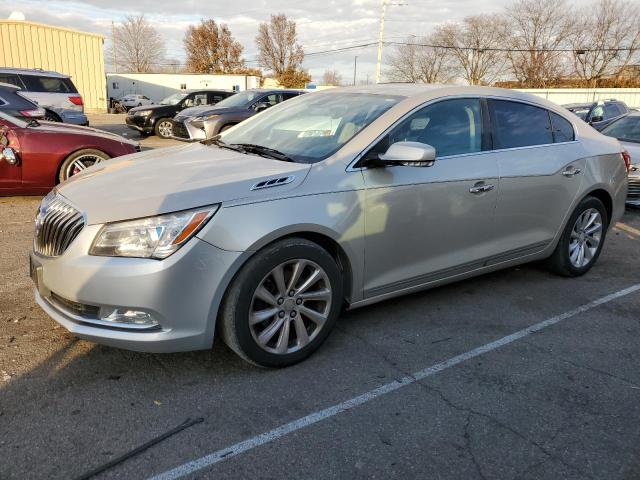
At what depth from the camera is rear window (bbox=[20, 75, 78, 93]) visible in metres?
15.3

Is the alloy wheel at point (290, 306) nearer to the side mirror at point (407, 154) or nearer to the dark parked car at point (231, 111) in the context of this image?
the side mirror at point (407, 154)

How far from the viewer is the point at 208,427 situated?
2648 mm

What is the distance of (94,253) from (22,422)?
88 cm

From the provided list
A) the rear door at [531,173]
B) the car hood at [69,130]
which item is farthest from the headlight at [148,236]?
the car hood at [69,130]

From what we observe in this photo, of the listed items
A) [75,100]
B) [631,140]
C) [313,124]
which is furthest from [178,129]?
[313,124]

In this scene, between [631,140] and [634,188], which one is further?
[631,140]

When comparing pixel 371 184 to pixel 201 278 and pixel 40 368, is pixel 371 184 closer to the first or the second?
pixel 201 278

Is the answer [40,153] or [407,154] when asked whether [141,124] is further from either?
[407,154]

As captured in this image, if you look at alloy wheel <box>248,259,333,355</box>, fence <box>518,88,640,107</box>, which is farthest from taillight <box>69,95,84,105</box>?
fence <box>518,88,640,107</box>

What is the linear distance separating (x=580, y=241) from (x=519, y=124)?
137 centimetres

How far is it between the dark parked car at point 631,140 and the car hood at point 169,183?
20.9ft

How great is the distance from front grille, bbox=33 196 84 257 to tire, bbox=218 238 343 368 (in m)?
0.90

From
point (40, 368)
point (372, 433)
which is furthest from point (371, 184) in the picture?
point (40, 368)

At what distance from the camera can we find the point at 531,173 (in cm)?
424
